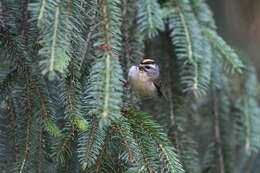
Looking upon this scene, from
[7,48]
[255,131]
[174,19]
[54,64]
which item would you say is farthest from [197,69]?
[54,64]

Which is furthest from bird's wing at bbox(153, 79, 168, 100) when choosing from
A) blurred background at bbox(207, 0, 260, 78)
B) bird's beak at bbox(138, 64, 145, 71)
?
blurred background at bbox(207, 0, 260, 78)

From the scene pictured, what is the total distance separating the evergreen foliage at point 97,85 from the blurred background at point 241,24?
119 cm

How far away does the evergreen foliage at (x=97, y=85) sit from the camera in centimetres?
130

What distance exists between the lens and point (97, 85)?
1288 millimetres

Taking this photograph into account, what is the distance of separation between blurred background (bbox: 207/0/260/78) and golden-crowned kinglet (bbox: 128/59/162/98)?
4.40 feet

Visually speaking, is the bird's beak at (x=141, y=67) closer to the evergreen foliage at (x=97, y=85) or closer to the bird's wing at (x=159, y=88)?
the evergreen foliage at (x=97, y=85)

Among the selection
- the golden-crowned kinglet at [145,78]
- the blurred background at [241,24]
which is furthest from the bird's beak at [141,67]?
the blurred background at [241,24]

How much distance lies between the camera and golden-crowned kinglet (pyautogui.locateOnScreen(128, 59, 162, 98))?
2.12 meters

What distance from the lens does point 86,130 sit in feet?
4.71

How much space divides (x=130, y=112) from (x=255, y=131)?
1181mm

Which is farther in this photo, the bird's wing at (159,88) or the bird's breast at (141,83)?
the bird's wing at (159,88)

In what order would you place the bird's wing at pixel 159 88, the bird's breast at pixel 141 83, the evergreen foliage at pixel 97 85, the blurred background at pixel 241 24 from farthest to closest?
the blurred background at pixel 241 24 → the bird's wing at pixel 159 88 → the bird's breast at pixel 141 83 → the evergreen foliage at pixel 97 85

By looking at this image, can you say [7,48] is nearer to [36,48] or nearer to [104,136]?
[36,48]

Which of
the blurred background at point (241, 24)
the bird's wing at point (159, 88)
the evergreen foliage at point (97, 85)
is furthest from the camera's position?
the blurred background at point (241, 24)
